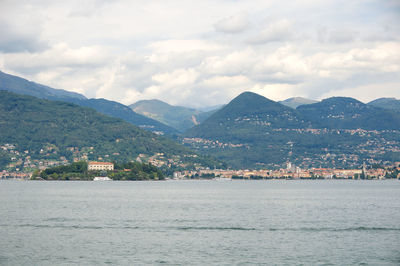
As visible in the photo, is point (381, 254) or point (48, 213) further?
point (48, 213)

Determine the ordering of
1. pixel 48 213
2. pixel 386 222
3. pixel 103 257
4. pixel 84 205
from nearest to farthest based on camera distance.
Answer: pixel 103 257
pixel 386 222
pixel 48 213
pixel 84 205

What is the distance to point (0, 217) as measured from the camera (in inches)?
3472

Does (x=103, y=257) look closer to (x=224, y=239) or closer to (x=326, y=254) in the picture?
(x=224, y=239)

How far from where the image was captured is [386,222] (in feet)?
275

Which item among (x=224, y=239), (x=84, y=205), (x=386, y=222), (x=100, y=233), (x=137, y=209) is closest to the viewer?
(x=224, y=239)

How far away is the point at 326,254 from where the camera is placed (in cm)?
5700

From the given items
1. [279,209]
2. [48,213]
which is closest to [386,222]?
[279,209]

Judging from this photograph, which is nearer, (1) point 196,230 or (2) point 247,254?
(2) point 247,254

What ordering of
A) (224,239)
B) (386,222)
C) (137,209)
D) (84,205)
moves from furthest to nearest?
(84,205) < (137,209) < (386,222) < (224,239)

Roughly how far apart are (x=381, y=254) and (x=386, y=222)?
28413 mm

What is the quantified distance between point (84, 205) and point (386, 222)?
5871 centimetres

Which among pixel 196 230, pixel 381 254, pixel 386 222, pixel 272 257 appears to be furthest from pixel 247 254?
pixel 386 222

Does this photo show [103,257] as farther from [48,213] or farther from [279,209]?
[279,209]

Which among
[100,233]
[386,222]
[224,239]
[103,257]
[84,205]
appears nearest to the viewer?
[103,257]
